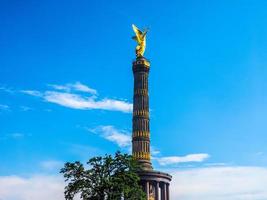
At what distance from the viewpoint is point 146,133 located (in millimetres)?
85438

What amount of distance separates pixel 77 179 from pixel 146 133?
1417 inches

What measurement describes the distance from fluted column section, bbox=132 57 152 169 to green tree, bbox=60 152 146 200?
29.9 m

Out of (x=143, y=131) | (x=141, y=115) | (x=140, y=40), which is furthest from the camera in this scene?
(x=140, y=40)

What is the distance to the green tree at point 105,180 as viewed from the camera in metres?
49.7

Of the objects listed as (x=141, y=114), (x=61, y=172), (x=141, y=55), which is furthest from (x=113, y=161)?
(x=141, y=55)

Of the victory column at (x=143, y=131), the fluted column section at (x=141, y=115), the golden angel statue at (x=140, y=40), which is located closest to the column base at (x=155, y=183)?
the victory column at (x=143, y=131)

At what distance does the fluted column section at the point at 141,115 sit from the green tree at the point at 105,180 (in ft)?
98.0

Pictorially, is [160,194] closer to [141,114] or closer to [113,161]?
[141,114]

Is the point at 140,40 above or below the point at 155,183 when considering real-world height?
above

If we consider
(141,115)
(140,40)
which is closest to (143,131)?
(141,115)

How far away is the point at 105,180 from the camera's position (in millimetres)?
49625

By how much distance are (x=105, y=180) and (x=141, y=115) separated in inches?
1497

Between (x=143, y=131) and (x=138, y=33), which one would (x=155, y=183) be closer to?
(x=143, y=131)

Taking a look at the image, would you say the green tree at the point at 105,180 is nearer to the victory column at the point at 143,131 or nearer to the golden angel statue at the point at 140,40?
the victory column at the point at 143,131
